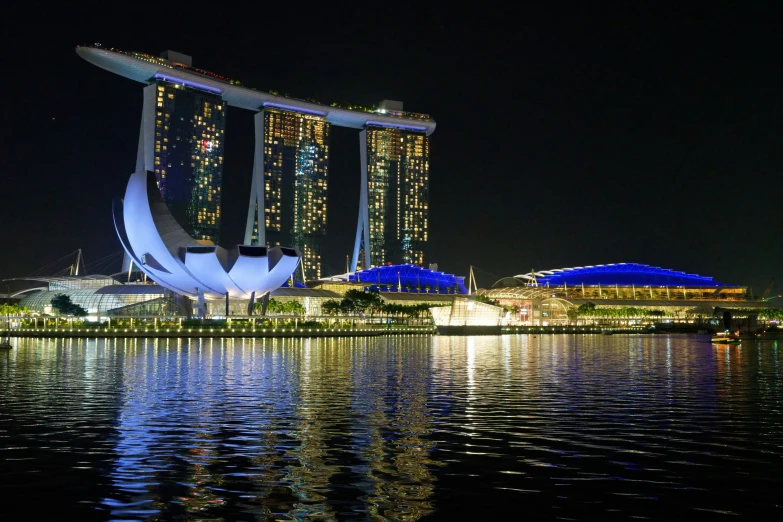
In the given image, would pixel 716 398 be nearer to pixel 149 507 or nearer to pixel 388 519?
pixel 388 519

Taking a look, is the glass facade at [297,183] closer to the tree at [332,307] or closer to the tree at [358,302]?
the tree at [332,307]

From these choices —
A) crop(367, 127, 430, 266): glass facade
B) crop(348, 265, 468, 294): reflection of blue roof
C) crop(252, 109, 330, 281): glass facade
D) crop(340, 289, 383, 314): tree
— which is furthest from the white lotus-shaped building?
crop(367, 127, 430, 266): glass facade

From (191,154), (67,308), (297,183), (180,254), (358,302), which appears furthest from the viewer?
(297,183)

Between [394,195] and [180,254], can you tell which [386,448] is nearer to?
[180,254]

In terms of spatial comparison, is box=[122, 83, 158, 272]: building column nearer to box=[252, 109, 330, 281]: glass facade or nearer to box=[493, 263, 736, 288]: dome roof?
box=[252, 109, 330, 281]: glass facade

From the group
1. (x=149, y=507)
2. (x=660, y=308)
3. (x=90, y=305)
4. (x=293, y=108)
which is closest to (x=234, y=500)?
(x=149, y=507)

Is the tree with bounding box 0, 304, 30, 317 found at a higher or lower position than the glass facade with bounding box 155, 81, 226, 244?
lower

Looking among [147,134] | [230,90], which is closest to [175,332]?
[147,134]
